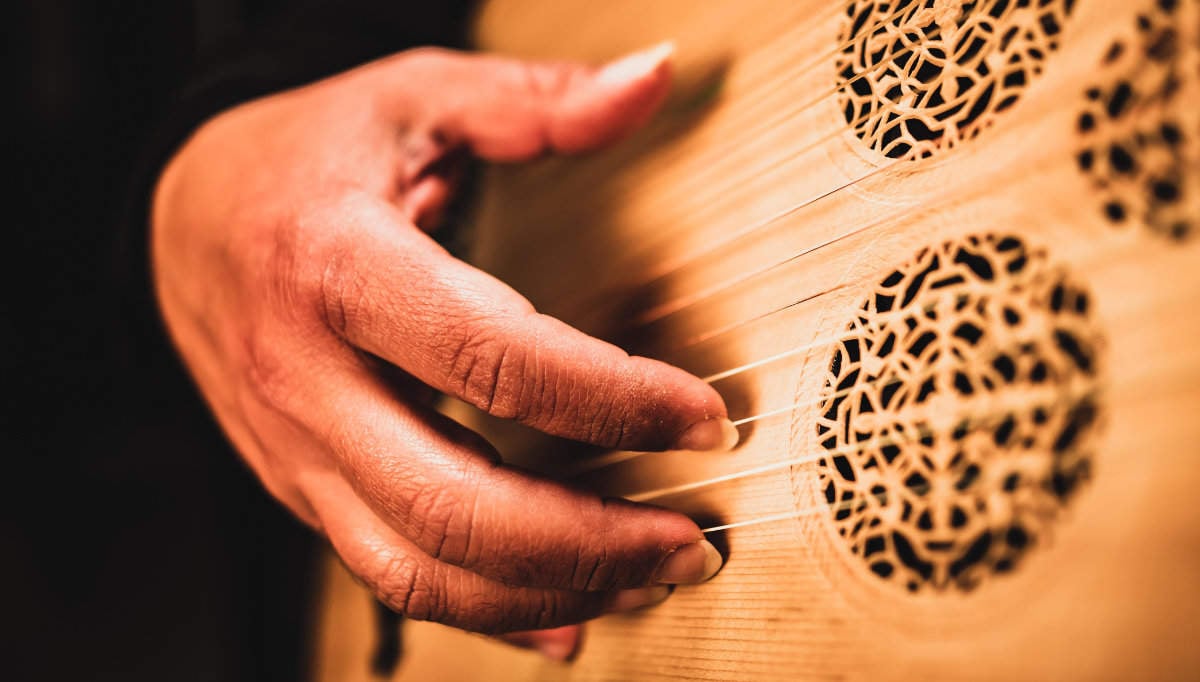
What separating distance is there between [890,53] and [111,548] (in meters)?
2.00

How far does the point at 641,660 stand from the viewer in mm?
535

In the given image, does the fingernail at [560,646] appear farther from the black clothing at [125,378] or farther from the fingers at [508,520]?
the black clothing at [125,378]

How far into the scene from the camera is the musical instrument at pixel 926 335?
1.00ft

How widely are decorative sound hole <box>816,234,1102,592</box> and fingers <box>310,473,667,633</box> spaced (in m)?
0.20

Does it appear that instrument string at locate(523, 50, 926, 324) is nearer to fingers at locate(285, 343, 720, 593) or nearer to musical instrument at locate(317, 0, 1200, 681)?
musical instrument at locate(317, 0, 1200, 681)

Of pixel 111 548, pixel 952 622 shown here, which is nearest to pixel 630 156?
pixel 952 622

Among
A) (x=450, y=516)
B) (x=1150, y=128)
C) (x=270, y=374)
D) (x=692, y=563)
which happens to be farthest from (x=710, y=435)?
(x=270, y=374)

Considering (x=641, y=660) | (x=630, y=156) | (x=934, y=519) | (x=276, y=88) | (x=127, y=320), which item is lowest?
(x=641, y=660)

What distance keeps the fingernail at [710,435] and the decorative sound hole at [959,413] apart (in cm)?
7

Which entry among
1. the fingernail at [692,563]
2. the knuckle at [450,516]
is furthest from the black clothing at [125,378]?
the fingernail at [692,563]

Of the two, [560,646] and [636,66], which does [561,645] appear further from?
[636,66]

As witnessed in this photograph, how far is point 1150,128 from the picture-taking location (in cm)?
33

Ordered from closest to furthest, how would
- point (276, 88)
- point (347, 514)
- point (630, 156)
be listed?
point (347, 514) < point (630, 156) < point (276, 88)

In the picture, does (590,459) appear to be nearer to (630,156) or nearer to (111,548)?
(630,156)
